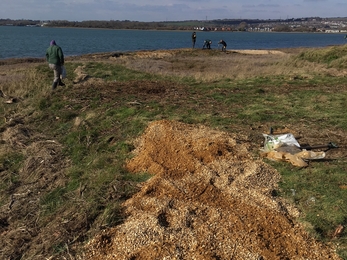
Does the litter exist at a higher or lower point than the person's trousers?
lower

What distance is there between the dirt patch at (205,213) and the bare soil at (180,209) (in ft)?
0.04

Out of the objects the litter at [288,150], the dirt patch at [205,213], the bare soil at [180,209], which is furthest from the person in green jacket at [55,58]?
the litter at [288,150]

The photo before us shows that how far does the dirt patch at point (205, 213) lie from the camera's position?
161 inches

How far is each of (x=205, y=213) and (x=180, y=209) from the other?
0.35m

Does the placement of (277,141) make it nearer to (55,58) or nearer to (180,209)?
(180,209)

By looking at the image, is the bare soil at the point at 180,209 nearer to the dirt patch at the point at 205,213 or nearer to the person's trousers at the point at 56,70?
the dirt patch at the point at 205,213

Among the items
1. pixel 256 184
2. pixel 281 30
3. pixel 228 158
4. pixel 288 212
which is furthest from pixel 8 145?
pixel 281 30

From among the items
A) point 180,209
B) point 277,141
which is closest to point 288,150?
point 277,141

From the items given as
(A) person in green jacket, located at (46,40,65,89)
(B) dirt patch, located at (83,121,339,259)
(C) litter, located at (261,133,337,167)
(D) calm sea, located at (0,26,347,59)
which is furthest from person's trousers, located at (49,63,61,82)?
(D) calm sea, located at (0,26,347,59)

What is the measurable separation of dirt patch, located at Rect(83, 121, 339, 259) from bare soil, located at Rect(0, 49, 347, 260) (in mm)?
13

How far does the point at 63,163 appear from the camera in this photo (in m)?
7.16

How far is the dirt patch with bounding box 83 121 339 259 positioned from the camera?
13.4ft

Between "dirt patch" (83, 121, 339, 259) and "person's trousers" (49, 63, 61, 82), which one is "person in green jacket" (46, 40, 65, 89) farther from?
"dirt patch" (83, 121, 339, 259)

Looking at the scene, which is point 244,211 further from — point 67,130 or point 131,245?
point 67,130
